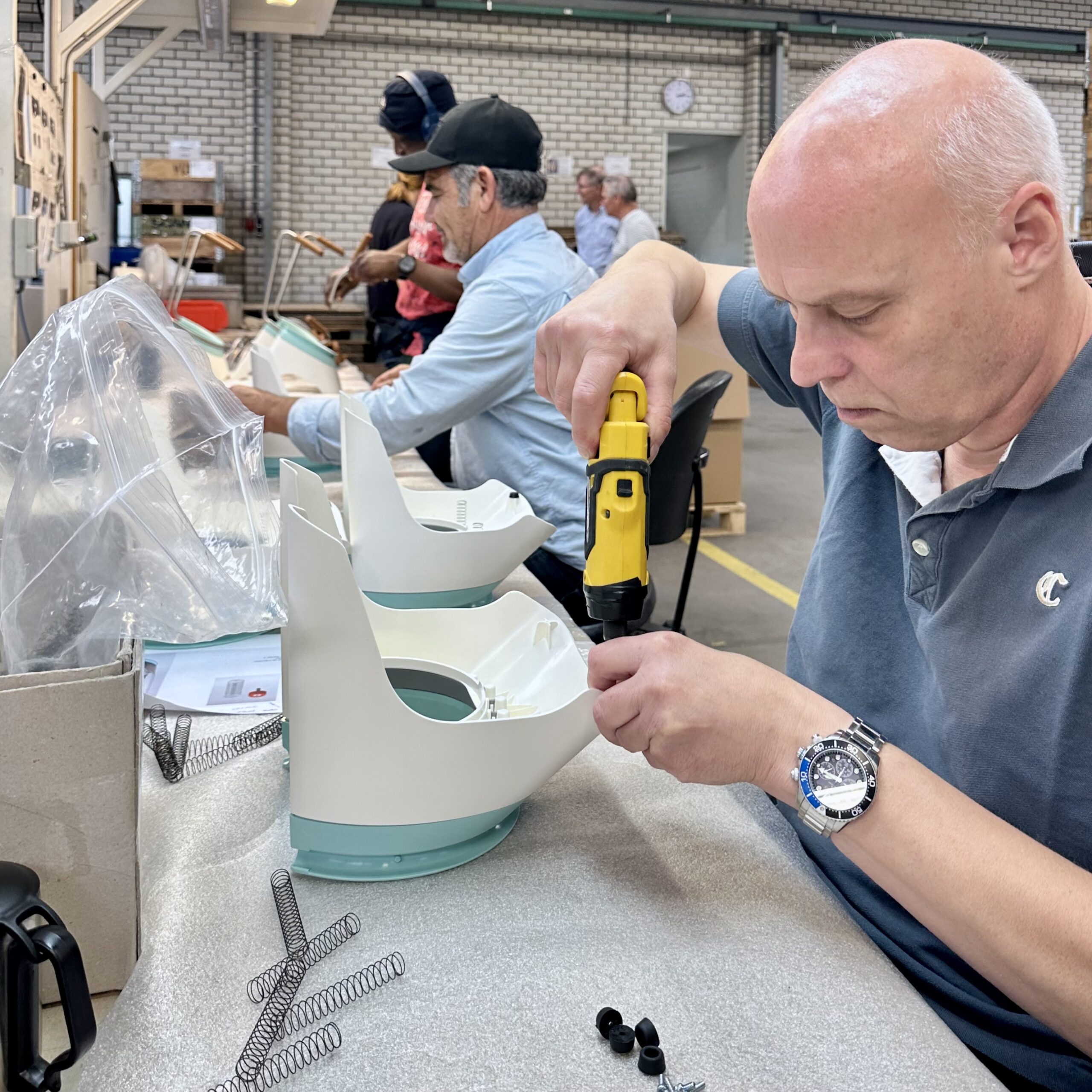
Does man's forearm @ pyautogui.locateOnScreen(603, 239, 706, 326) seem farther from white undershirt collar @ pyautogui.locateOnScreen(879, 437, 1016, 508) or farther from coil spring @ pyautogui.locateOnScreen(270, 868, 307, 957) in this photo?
coil spring @ pyautogui.locateOnScreen(270, 868, 307, 957)

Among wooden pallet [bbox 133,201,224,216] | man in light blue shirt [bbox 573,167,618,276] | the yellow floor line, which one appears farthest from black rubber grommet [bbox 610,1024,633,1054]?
wooden pallet [bbox 133,201,224,216]

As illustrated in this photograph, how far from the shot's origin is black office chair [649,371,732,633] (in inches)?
102

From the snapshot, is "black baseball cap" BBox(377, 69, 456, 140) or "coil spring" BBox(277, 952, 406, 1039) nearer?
"coil spring" BBox(277, 952, 406, 1039)

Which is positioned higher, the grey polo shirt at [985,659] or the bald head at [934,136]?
the bald head at [934,136]

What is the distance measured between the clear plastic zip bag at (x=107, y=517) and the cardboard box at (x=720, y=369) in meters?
3.93

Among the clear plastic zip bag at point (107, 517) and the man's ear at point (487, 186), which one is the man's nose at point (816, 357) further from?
the man's ear at point (487, 186)

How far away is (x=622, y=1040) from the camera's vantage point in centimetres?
76

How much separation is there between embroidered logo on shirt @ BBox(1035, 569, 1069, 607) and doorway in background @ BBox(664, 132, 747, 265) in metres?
10.3

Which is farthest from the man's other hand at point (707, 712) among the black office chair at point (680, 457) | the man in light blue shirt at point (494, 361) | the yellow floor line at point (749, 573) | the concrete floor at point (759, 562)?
the yellow floor line at point (749, 573)

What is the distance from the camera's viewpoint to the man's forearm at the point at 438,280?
3.75m

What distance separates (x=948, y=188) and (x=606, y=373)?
1.27 feet

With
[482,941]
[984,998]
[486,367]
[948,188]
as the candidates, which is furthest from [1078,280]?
[486,367]

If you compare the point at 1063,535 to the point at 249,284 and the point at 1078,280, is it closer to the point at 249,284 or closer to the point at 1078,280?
the point at 1078,280

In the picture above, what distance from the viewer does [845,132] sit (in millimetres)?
825
